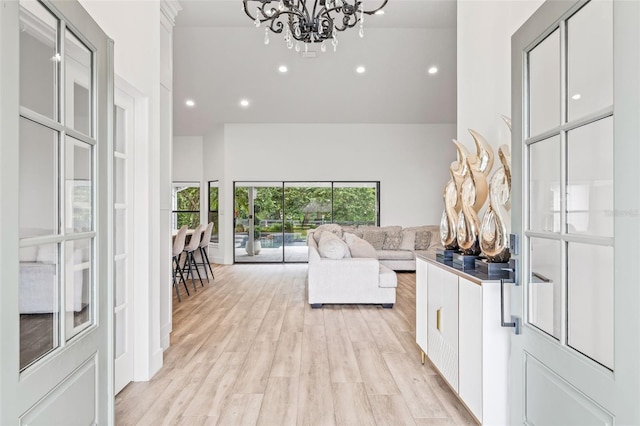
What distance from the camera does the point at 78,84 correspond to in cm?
139

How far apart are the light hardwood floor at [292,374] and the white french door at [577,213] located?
94 centimetres

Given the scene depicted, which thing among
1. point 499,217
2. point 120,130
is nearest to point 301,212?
point 120,130

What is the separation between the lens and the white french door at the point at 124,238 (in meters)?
2.50

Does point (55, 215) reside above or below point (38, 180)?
below

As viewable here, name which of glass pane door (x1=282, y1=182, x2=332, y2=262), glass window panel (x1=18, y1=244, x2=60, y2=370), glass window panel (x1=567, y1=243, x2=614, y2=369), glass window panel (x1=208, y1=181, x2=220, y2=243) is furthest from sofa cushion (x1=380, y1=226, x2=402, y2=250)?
glass window panel (x1=18, y1=244, x2=60, y2=370)

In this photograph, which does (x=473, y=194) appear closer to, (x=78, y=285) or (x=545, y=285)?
(x=545, y=285)

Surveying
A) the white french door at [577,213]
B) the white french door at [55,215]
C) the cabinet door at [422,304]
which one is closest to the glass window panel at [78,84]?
the white french door at [55,215]

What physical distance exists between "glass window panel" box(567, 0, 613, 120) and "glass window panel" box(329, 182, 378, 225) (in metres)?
7.76

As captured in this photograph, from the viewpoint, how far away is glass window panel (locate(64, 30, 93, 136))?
4.34 ft

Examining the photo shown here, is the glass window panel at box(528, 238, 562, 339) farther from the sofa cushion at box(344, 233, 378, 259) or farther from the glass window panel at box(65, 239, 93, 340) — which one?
the sofa cushion at box(344, 233, 378, 259)

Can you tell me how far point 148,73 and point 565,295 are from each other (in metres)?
2.81

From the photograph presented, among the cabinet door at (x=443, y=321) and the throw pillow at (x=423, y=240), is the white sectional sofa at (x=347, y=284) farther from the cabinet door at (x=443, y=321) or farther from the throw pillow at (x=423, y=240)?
the throw pillow at (x=423, y=240)

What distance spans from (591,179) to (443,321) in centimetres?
151

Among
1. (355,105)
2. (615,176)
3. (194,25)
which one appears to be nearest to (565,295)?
(615,176)
